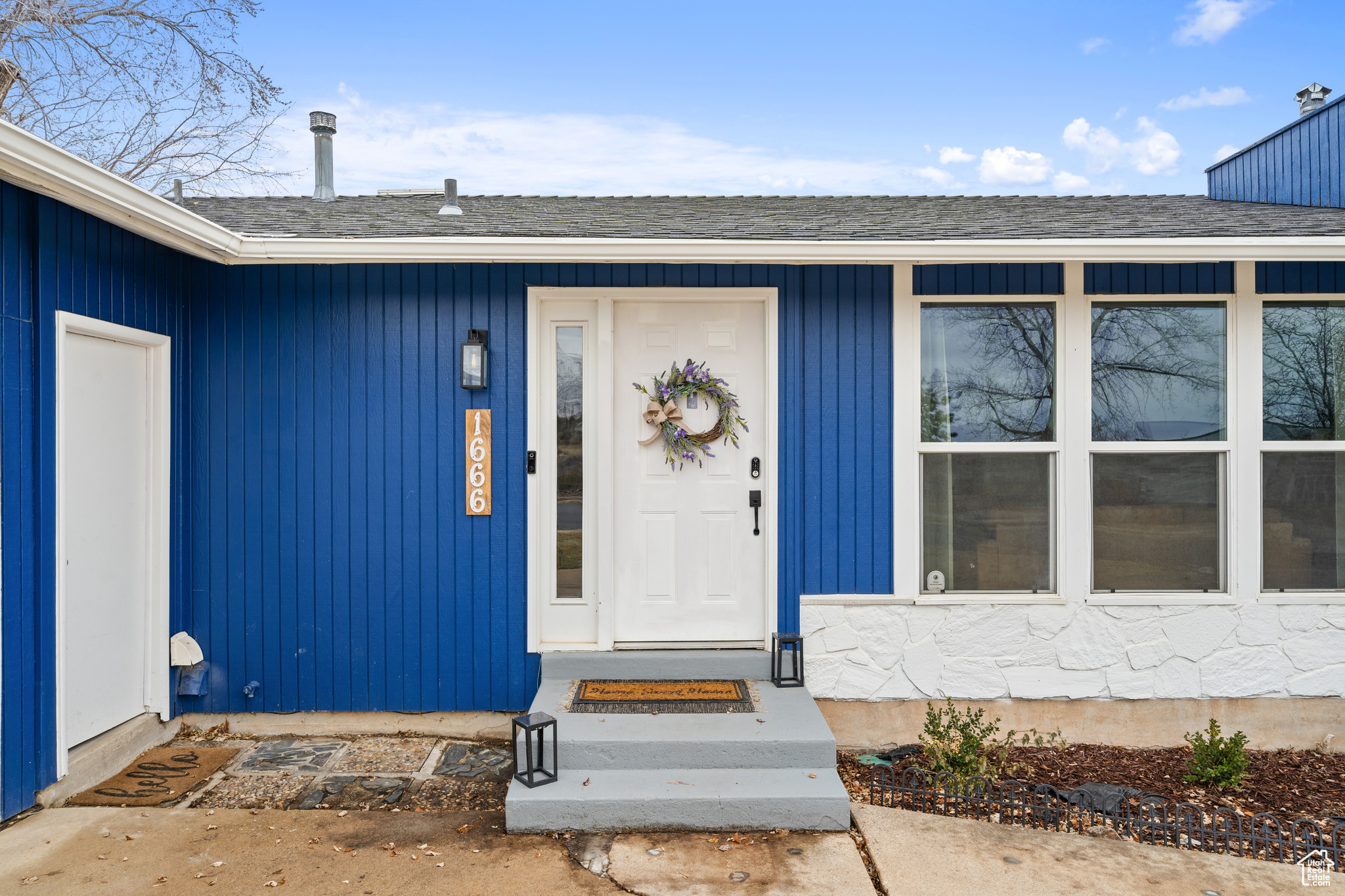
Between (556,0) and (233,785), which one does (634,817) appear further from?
(556,0)

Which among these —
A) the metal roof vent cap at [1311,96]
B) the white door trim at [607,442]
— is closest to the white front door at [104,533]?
the white door trim at [607,442]

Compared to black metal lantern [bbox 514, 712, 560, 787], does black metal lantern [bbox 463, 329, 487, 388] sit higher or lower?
higher

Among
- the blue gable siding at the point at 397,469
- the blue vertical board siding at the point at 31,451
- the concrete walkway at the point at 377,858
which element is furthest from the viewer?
the blue gable siding at the point at 397,469

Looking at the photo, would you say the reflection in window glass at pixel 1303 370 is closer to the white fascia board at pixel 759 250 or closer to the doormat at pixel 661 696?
the white fascia board at pixel 759 250

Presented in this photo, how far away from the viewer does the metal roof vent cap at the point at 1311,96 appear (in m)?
5.64

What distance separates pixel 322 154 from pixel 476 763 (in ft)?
15.7

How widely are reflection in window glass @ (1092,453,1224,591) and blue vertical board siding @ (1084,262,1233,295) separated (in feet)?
2.71

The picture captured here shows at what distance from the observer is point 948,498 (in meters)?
4.06

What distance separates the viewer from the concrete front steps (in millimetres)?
3000

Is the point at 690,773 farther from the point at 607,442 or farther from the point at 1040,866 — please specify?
the point at 607,442

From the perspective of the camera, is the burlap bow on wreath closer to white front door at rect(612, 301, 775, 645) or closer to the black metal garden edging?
white front door at rect(612, 301, 775, 645)

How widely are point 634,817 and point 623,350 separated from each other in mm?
2190

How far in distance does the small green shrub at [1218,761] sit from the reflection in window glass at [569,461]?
2964mm

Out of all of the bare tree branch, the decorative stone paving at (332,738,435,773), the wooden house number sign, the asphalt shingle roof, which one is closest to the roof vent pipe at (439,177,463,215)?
the asphalt shingle roof
